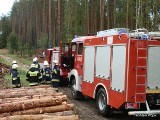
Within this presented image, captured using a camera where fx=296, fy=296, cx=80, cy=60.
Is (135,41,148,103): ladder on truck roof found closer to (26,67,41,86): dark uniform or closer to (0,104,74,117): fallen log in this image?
(0,104,74,117): fallen log

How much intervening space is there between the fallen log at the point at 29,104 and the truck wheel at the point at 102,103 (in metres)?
1.80

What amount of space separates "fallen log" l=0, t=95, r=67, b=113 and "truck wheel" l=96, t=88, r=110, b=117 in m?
1.80

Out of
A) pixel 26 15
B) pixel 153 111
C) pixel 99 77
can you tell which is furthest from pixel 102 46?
pixel 26 15

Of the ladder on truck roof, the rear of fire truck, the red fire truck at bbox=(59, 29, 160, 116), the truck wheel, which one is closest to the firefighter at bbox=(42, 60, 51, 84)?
the red fire truck at bbox=(59, 29, 160, 116)

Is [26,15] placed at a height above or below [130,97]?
above

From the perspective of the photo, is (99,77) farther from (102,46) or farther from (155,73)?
(155,73)

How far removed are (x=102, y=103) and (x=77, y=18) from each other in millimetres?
43454

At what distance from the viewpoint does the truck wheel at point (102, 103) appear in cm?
1006

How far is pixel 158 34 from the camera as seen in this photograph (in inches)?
375

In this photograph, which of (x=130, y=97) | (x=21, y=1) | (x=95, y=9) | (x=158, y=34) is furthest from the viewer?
(x=21, y=1)

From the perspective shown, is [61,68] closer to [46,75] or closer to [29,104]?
[46,75]

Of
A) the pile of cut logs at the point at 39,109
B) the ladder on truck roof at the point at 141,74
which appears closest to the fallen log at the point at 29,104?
the pile of cut logs at the point at 39,109

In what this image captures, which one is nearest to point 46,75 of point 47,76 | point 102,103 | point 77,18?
point 47,76

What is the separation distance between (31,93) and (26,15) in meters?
62.5
